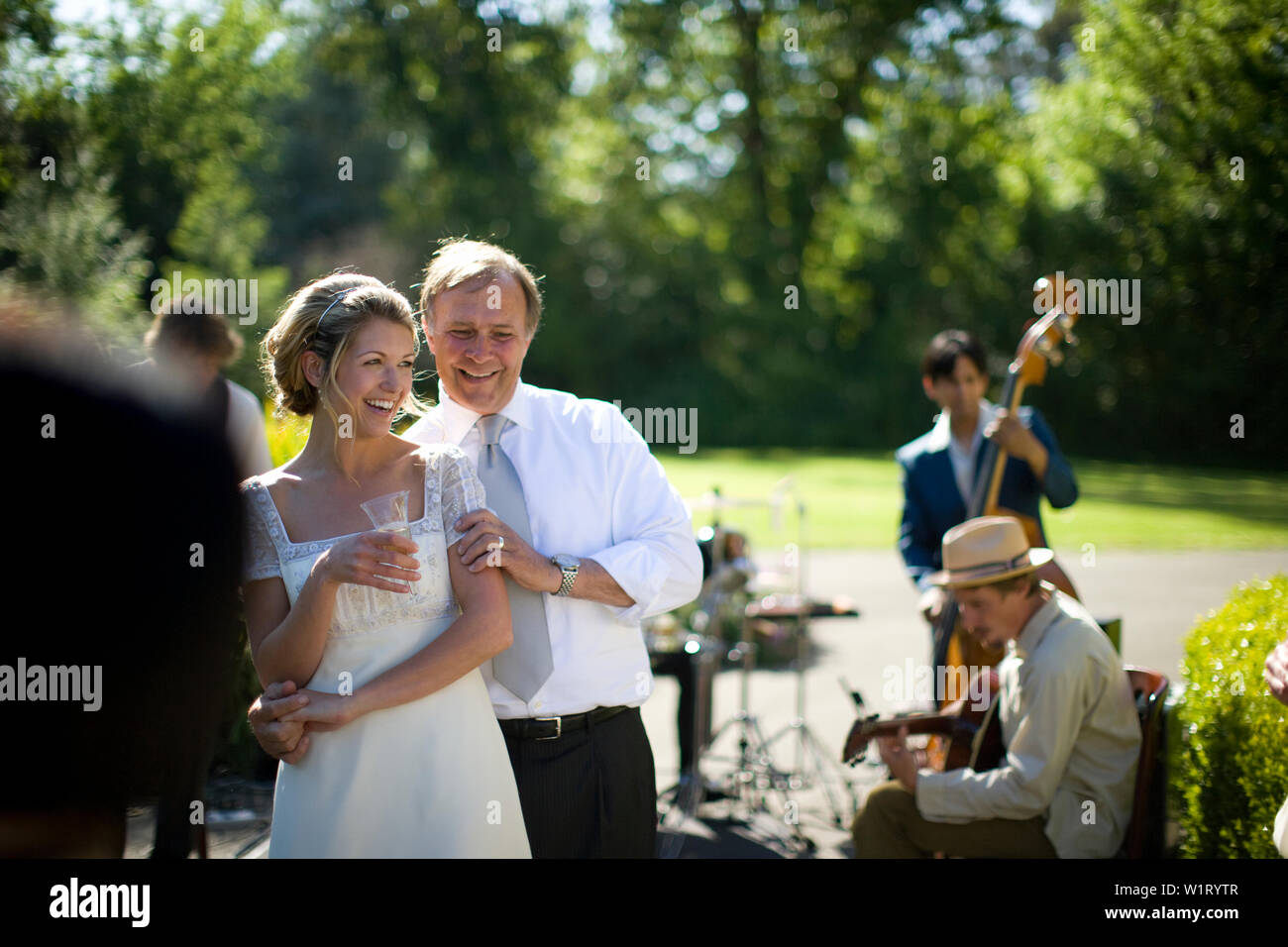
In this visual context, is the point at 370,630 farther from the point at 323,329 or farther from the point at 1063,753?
the point at 1063,753

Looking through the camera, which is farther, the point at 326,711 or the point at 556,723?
the point at 556,723

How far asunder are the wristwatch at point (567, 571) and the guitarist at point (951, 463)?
2.79 m

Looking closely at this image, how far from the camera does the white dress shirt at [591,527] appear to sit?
256cm

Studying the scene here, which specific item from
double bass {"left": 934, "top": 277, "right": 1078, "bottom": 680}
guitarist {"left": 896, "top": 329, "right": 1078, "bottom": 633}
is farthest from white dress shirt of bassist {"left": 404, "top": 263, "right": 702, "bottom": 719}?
guitarist {"left": 896, "top": 329, "right": 1078, "bottom": 633}

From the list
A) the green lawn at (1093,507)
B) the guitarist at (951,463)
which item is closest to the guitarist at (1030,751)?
the guitarist at (951,463)

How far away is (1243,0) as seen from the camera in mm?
4277

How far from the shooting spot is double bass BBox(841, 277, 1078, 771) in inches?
154

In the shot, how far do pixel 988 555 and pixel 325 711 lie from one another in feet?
8.00

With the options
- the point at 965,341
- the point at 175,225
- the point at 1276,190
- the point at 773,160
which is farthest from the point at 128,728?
the point at 773,160

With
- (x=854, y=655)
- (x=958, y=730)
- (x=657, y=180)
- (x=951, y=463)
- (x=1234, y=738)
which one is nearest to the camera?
(x=1234, y=738)

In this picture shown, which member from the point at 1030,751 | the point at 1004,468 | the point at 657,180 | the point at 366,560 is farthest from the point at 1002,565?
the point at 657,180

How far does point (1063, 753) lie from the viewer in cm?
353

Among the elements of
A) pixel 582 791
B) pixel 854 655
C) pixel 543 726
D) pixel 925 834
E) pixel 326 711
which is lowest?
pixel 854 655

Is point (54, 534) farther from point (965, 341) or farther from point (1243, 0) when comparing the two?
point (1243, 0)
